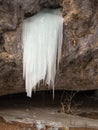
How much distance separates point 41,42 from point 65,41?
1.41ft

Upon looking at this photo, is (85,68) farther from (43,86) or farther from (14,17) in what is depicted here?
(14,17)

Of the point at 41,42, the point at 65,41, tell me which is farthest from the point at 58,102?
the point at 41,42

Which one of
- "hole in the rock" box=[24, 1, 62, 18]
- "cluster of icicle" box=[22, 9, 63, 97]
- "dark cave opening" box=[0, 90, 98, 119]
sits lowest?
"dark cave opening" box=[0, 90, 98, 119]

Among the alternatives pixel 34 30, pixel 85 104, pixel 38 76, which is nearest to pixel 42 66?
pixel 38 76

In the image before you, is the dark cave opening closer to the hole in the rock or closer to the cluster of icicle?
the cluster of icicle

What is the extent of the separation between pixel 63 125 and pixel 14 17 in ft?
6.70

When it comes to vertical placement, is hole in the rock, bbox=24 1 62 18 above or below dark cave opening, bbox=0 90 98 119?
above

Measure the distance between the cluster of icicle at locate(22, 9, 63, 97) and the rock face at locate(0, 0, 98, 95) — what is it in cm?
10

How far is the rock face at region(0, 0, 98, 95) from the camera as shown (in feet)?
20.4

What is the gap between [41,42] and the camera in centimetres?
631

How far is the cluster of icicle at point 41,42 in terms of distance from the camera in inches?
248

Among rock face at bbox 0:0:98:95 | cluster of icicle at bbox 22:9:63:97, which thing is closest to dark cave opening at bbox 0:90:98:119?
rock face at bbox 0:0:98:95

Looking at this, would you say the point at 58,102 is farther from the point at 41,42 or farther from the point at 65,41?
the point at 41,42

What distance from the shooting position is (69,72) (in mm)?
6793
